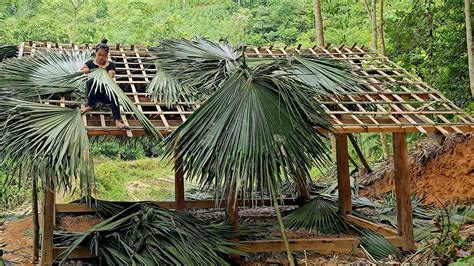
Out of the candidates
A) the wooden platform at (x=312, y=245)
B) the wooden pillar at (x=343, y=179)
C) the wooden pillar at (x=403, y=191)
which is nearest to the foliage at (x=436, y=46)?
the wooden pillar at (x=343, y=179)

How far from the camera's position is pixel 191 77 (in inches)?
220

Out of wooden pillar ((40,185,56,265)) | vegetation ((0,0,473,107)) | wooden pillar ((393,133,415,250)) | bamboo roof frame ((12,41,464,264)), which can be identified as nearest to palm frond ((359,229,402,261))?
bamboo roof frame ((12,41,464,264))

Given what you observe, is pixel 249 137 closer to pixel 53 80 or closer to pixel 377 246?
pixel 53 80

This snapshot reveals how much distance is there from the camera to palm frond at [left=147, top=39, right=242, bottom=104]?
5406mm

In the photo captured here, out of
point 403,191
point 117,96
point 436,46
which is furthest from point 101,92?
point 436,46

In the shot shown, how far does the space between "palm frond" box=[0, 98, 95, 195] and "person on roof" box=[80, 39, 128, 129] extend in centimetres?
35

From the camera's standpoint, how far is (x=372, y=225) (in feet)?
22.2

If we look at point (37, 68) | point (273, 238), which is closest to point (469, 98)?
point (273, 238)

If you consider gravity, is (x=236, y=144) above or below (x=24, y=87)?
below

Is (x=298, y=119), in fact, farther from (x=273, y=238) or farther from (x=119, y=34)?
(x=119, y=34)

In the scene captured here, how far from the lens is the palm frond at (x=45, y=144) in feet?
14.6

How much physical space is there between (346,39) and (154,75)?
10.5 metres

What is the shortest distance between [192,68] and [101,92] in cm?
100

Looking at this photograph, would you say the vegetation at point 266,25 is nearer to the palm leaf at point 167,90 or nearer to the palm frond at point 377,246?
the palm frond at point 377,246
